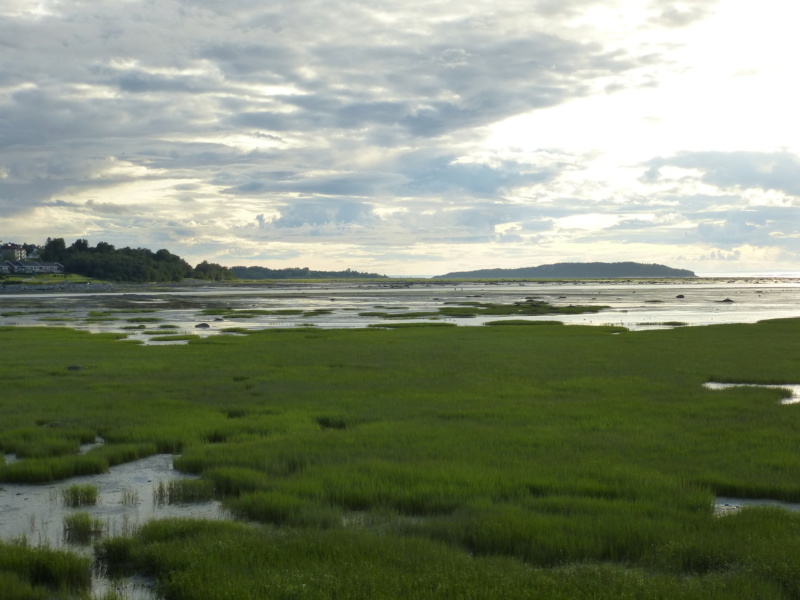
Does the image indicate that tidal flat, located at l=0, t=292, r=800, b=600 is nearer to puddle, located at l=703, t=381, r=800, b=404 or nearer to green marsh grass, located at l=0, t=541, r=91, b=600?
green marsh grass, located at l=0, t=541, r=91, b=600

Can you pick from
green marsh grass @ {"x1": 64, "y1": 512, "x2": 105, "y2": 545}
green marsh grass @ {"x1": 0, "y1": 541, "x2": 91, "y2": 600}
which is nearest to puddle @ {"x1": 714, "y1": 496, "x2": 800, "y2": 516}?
green marsh grass @ {"x1": 0, "y1": 541, "x2": 91, "y2": 600}

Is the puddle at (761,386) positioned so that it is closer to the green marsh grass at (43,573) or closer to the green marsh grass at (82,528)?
the green marsh grass at (82,528)

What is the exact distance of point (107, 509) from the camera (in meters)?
12.2

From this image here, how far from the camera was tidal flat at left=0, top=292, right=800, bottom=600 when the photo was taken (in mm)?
9086

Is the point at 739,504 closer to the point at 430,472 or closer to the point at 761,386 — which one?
the point at 430,472

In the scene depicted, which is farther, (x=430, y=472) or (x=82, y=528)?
(x=430, y=472)

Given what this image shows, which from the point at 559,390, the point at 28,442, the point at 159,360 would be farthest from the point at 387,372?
the point at 28,442

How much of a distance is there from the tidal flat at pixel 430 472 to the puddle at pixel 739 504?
0.16 meters

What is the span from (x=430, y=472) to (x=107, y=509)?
5757mm

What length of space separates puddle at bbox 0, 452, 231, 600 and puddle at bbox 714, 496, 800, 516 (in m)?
8.24

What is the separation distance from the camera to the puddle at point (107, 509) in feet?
33.6


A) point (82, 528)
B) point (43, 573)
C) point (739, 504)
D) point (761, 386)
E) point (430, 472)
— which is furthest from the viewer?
point (761, 386)

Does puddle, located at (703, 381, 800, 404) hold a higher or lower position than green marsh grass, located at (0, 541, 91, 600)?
higher

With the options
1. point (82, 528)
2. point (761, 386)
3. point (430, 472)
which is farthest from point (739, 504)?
point (761, 386)
